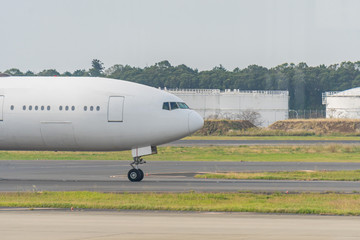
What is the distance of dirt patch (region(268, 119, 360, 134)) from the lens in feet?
475

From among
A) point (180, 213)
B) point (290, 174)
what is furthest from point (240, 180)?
point (180, 213)

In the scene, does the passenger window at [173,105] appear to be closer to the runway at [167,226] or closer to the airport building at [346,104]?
the runway at [167,226]

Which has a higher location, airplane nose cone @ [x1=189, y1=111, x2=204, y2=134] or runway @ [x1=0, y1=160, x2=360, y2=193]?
airplane nose cone @ [x1=189, y1=111, x2=204, y2=134]

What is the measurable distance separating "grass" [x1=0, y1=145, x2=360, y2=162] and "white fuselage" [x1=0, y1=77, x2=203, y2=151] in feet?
65.5

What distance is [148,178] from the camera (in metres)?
41.2

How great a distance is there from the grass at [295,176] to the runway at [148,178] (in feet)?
5.74

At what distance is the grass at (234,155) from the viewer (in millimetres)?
60594

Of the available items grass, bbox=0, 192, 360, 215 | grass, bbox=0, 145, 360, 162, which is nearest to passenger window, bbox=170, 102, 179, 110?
grass, bbox=0, 192, 360, 215

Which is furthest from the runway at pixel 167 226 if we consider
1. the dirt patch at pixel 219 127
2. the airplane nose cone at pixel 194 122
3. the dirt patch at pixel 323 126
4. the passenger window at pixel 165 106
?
the dirt patch at pixel 323 126

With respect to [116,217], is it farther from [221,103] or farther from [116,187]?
[221,103]

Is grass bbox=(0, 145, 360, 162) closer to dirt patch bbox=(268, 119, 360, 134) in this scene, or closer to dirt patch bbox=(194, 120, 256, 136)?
dirt patch bbox=(194, 120, 256, 136)

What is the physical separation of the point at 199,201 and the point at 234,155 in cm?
3639

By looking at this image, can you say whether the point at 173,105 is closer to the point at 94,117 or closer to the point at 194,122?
the point at 194,122

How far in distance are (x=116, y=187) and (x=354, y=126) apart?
11560 cm
